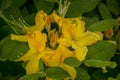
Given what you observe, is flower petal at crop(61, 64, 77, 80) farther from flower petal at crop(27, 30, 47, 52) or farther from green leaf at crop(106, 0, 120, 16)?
green leaf at crop(106, 0, 120, 16)

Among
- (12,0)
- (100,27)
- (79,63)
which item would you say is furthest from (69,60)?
(12,0)

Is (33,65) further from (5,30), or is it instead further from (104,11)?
(104,11)

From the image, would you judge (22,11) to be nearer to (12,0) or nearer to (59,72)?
(12,0)

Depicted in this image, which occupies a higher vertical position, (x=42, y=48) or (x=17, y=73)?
(x=42, y=48)

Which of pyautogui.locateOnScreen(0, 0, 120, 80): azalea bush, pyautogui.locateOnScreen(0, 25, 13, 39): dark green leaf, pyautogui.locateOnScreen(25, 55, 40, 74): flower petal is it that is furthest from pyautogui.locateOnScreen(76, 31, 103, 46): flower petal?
pyautogui.locateOnScreen(0, 25, 13, 39): dark green leaf

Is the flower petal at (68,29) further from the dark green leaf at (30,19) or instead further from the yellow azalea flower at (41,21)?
the dark green leaf at (30,19)

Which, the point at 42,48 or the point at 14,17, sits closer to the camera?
the point at 42,48

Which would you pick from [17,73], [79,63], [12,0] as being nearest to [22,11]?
[12,0]
